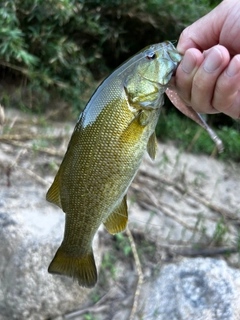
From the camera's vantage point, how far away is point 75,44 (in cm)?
391

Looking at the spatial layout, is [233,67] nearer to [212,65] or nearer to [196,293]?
[212,65]

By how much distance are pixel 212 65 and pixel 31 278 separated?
1.41 m

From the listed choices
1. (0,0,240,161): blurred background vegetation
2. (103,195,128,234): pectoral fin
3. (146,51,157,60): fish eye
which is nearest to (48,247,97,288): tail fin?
(103,195,128,234): pectoral fin

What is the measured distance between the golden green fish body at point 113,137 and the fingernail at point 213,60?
10 centimetres

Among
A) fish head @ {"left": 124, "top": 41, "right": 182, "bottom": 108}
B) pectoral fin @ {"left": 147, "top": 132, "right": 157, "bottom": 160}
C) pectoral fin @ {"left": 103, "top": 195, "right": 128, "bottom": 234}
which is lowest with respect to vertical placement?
pectoral fin @ {"left": 103, "top": 195, "right": 128, "bottom": 234}

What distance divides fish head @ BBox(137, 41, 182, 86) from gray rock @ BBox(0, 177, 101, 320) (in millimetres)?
1172

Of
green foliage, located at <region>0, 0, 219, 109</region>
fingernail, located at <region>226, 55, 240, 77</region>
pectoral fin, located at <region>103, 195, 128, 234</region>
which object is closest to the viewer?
fingernail, located at <region>226, 55, 240, 77</region>

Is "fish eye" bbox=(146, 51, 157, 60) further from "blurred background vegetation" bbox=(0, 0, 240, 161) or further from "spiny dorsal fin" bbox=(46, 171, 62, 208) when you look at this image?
"blurred background vegetation" bbox=(0, 0, 240, 161)

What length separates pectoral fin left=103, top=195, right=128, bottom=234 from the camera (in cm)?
146

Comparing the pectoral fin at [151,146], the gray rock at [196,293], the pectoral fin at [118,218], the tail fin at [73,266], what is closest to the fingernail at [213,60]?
the pectoral fin at [151,146]

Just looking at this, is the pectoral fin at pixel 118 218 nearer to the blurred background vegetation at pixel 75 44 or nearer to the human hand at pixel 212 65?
the human hand at pixel 212 65

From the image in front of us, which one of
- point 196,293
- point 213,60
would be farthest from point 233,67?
point 196,293

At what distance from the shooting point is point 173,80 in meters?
1.51

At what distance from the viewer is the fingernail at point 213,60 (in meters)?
1.36
